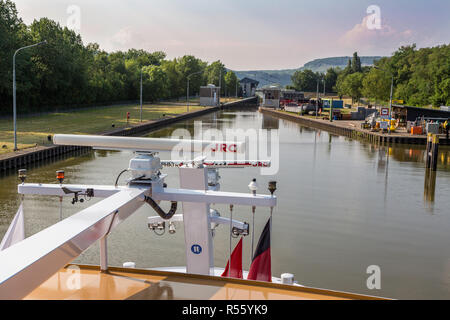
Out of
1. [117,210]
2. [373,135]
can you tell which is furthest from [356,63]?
[117,210]

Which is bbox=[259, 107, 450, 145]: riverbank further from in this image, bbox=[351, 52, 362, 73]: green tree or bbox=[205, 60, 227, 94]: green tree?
bbox=[351, 52, 362, 73]: green tree

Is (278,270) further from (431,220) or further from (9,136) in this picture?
(9,136)

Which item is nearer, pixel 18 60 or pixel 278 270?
pixel 278 270

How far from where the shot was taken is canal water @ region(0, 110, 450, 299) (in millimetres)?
15352

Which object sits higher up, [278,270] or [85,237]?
[85,237]

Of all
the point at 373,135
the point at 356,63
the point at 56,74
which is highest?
the point at 356,63

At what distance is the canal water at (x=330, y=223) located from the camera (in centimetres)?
1535

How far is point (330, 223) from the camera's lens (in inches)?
808

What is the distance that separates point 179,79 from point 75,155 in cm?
9807

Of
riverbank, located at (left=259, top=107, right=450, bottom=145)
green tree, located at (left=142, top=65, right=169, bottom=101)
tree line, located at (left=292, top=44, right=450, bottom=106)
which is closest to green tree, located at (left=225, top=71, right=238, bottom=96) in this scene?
tree line, located at (left=292, top=44, right=450, bottom=106)

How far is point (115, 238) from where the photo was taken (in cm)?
1755

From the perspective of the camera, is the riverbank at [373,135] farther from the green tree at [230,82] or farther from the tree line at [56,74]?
the green tree at [230,82]

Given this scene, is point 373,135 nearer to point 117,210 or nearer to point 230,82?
point 117,210
